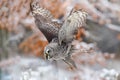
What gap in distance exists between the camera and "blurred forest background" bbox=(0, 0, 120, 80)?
1850 mm

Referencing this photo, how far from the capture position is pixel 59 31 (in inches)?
43.1

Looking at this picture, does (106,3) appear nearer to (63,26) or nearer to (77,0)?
(77,0)

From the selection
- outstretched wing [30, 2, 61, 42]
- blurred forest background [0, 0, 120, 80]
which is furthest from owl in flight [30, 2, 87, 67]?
blurred forest background [0, 0, 120, 80]

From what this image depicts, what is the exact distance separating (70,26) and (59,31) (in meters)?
0.05

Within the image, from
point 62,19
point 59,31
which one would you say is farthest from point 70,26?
point 62,19

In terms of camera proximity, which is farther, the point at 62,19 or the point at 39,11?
the point at 62,19

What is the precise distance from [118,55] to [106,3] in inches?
18.2

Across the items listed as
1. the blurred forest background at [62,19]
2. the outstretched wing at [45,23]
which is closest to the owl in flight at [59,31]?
the outstretched wing at [45,23]

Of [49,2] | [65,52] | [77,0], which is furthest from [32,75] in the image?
[77,0]

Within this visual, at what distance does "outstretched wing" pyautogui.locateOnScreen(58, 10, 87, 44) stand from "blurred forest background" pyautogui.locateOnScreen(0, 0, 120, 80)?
0.56m

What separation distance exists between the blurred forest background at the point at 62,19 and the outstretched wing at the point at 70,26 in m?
0.56

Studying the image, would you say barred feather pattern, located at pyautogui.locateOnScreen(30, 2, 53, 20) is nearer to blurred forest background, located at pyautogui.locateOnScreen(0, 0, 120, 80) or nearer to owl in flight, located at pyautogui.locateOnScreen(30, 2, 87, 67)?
owl in flight, located at pyautogui.locateOnScreen(30, 2, 87, 67)

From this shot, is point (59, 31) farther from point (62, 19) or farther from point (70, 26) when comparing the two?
point (62, 19)

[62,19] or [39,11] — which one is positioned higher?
[39,11]
